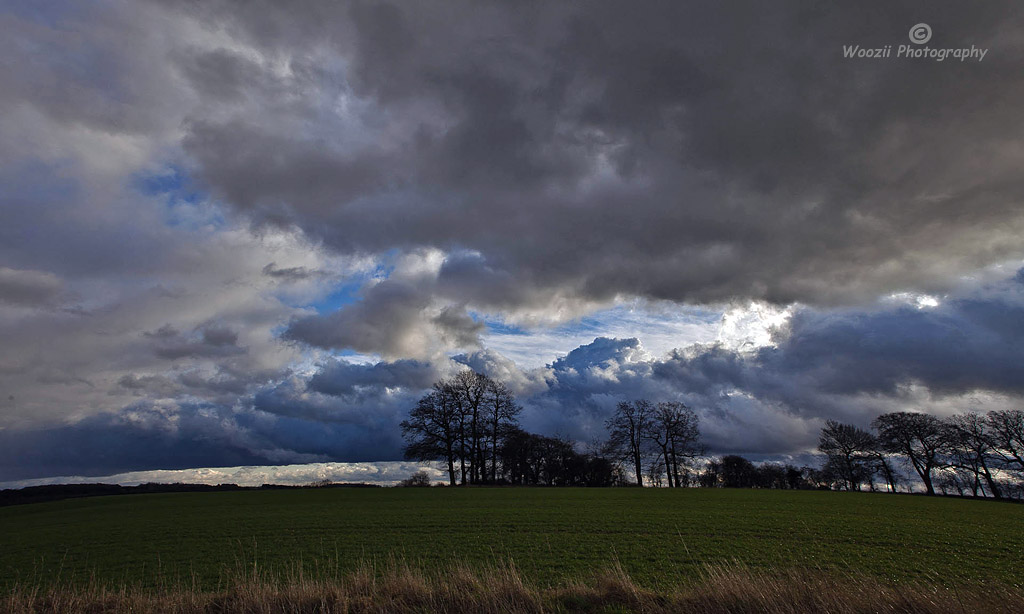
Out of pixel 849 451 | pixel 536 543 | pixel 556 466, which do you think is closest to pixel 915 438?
pixel 849 451

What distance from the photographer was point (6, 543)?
25859 millimetres

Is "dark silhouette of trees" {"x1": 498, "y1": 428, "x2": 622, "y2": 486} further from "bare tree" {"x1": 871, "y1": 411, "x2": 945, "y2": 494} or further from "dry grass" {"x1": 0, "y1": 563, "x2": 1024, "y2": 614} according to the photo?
"dry grass" {"x1": 0, "y1": 563, "x2": 1024, "y2": 614}

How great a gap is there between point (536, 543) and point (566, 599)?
10.0m

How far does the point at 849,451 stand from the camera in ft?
258

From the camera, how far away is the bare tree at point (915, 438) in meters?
71.1

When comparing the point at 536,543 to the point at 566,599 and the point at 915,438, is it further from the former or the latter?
the point at 915,438

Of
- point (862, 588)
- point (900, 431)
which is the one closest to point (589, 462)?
point (900, 431)

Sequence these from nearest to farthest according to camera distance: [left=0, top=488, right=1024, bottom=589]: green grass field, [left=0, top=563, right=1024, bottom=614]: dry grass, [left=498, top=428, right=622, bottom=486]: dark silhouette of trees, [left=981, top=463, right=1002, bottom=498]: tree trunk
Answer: [left=0, top=563, right=1024, bottom=614]: dry grass, [left=0, top=488, right=1024, bottom=589]: green grass field, [left=981, top=463, right=1002, bottom=498]: tree trunk, [left=498, top=428, right=622, bottom=486]: dark silhouette of trees

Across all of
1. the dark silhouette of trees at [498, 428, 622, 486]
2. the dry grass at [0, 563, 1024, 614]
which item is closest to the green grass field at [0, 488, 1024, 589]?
the dry grass at [0, 563, 1024, 614]

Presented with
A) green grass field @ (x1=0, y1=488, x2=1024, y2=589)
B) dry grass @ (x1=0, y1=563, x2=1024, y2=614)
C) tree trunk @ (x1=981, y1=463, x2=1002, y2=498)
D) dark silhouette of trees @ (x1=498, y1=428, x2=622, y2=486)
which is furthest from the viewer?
dark silhouette of trees @ (x1=498, y1=428, x2=622, y2=486)

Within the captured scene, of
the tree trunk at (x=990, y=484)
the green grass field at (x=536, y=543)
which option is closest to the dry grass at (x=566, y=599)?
the green grass field at (x=536, y=543)

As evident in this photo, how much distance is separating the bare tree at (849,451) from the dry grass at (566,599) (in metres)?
83.8

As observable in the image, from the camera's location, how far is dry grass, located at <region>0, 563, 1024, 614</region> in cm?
802

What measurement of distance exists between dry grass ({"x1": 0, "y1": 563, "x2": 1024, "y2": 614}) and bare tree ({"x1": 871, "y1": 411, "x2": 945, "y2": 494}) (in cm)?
8115
